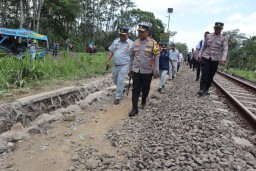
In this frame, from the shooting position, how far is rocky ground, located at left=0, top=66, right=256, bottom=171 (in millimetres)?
3084

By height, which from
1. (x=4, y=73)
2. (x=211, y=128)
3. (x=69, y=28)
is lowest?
(x=211, y=128)

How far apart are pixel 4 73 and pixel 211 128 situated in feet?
14.0

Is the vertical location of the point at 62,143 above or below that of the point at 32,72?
below

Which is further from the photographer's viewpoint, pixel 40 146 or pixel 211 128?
pixel 211 128

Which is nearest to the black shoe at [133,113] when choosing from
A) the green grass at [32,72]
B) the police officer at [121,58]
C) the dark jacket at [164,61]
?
the police officer at [121,58]

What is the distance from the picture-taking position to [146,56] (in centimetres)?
520

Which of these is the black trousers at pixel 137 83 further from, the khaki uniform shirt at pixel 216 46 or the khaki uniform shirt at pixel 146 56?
the khaki uniform shirt at pixel 216 46

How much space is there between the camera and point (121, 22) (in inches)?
2359

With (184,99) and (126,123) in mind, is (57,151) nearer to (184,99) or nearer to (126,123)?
(126,123)

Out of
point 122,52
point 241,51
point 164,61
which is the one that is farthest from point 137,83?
point 241,51

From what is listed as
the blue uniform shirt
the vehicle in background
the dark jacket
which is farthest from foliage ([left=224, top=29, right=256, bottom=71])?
the blue uniform shirt

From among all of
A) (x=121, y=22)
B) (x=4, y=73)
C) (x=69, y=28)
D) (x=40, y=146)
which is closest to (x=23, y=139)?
(x=40, y=146)

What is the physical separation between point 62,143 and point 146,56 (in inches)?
92.1

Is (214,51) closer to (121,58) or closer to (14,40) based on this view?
(121,58)
